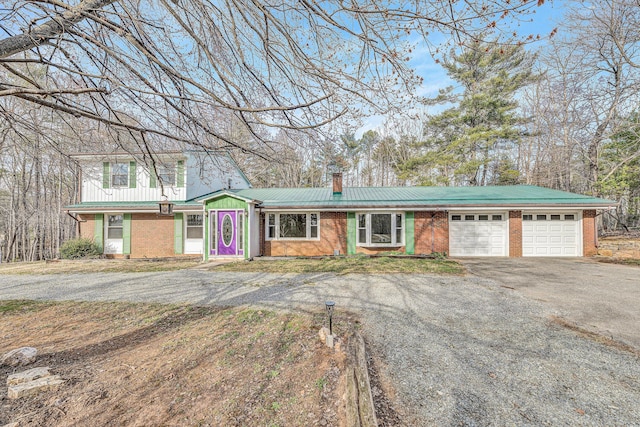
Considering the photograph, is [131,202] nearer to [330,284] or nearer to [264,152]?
[330,284]

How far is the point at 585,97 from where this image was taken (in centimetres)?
1284

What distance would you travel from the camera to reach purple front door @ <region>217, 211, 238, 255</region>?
39.4ft

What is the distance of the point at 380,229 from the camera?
42.4 ft

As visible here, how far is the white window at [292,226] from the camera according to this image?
43.1 feet

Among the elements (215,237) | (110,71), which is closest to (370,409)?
(110,71)

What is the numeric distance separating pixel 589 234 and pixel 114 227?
2218cm

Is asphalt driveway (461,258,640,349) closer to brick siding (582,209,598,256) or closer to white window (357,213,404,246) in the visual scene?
brick siding (582,209,598,256)

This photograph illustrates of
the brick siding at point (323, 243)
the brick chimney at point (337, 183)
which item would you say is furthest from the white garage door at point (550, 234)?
the brick chimney at point (337, 183)

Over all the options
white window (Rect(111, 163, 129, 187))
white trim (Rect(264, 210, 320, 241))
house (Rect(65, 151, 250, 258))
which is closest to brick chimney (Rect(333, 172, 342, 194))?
white trim (Rect(264, 210, 320, 241))

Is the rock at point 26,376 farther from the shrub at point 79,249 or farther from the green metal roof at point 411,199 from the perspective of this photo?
the shrub at point 79,249

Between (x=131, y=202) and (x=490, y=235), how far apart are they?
17263 mm

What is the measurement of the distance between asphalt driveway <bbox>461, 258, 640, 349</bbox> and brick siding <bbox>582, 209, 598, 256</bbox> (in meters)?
1.06

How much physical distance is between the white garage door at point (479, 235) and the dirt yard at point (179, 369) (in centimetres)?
1026

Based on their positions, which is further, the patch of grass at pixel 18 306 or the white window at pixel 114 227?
the white window at pixel 114 227
